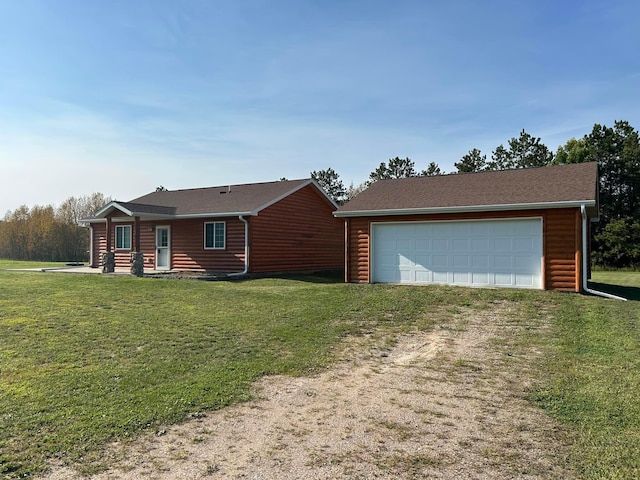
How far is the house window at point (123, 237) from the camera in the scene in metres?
22.3

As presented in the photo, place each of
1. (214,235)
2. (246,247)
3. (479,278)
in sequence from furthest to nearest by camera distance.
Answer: (214,235)
(246,247)
(479,278)

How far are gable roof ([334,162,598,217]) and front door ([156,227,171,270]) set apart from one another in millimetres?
9079

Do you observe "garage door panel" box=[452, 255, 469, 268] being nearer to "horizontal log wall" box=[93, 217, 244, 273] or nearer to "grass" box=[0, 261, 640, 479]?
"grass" box=[0, 261, 640, 479]

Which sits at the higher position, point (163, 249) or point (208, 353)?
point (163, 249)

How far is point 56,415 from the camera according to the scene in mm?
4664

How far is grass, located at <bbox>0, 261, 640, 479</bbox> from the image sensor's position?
4.28 m

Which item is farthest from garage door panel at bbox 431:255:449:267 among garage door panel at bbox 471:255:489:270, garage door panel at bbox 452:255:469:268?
garage door panel at bbox 471:255:489:270

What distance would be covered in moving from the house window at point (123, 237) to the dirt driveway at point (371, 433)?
18.1m

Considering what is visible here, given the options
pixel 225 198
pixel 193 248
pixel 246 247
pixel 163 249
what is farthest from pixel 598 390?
Answer: pixel 163 249

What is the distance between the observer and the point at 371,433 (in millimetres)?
4363

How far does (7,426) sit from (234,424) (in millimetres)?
2051

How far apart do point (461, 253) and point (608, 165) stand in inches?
1086

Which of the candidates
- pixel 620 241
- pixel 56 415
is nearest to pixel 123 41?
pixel 56 415

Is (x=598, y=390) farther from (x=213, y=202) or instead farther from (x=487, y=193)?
(x=213, y=202)
